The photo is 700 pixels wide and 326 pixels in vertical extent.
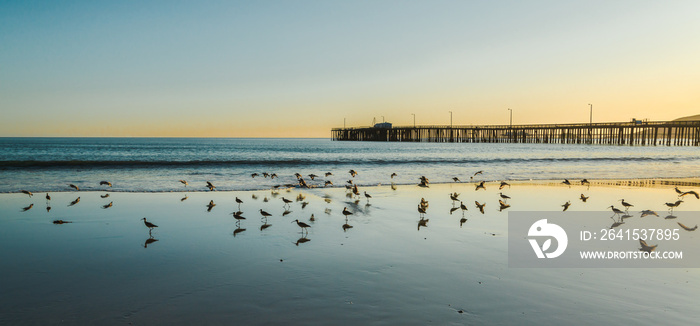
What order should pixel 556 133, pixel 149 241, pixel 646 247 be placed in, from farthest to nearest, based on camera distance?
pixel 556 133, pixel 149 241, pixel 646 247

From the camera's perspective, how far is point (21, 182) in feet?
62.7

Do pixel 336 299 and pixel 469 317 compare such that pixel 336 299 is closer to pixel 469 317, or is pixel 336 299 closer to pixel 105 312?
pixel 469 317

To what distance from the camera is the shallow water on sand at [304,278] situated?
14.6 feet

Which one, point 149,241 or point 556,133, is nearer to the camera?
point 149,241

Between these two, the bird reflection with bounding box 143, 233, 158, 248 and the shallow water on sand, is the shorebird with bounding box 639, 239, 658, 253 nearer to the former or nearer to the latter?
the shallow water on sand

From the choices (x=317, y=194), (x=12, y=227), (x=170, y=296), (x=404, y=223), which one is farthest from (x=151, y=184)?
(x=170, y=296)

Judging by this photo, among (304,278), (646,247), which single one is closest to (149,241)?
(304,278)

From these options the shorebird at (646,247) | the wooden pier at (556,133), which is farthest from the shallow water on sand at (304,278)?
the wooden pier at (556,133)

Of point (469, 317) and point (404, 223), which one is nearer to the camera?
point (469, 317)

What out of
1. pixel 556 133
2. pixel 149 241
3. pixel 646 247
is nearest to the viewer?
pixel 646 247

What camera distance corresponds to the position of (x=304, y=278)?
5.61 meters

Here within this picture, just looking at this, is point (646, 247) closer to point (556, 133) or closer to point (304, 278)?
point (304, 278)

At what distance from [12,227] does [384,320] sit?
889 centimetres

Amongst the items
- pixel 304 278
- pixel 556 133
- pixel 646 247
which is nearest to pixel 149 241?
pixel 304 278
